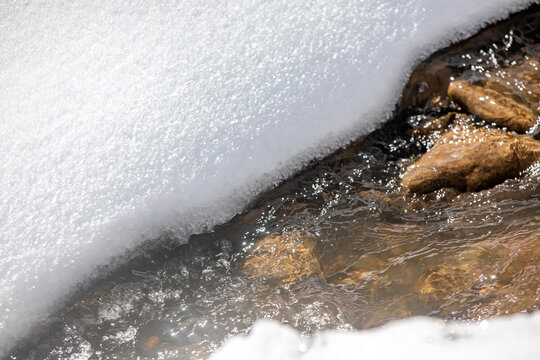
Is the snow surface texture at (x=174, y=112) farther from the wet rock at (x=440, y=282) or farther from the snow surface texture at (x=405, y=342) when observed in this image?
the wet rock at (x=440, y=282)

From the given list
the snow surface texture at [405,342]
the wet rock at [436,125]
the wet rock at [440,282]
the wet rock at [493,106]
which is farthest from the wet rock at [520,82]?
the snow surface texture at [405,342]

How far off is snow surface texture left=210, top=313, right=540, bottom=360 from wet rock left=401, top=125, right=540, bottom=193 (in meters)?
0.58

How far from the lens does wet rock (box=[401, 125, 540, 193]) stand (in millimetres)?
1750

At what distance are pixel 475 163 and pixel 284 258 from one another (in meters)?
0.83

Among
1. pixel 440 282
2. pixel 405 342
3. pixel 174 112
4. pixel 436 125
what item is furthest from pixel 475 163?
pixel 174 112

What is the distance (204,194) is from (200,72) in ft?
1.77

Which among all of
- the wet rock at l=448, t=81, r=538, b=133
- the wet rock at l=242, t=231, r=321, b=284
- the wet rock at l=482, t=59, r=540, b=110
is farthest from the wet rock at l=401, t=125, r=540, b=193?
the wet rock at l=242, t=231, r=321, b=284

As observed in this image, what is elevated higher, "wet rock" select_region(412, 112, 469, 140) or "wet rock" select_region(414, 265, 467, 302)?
"wet rock" select_region(412, 112, 469, 140)

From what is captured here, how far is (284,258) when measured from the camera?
1737 millimetres

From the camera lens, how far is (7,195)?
5.80 feet

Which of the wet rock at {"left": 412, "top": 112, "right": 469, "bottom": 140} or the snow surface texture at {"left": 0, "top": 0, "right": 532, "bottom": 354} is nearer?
the snow surface texture at {"left": 0, "top": 0, "right": 532, "bottom": 354}

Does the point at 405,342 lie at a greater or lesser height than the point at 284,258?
lesser

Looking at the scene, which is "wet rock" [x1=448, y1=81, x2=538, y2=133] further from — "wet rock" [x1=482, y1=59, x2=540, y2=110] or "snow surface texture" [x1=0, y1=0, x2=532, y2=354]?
"snow surface texture" [x1=0, y1=0, x2=532, y2=354]

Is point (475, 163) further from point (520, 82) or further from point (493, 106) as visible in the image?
point (520, 82)
